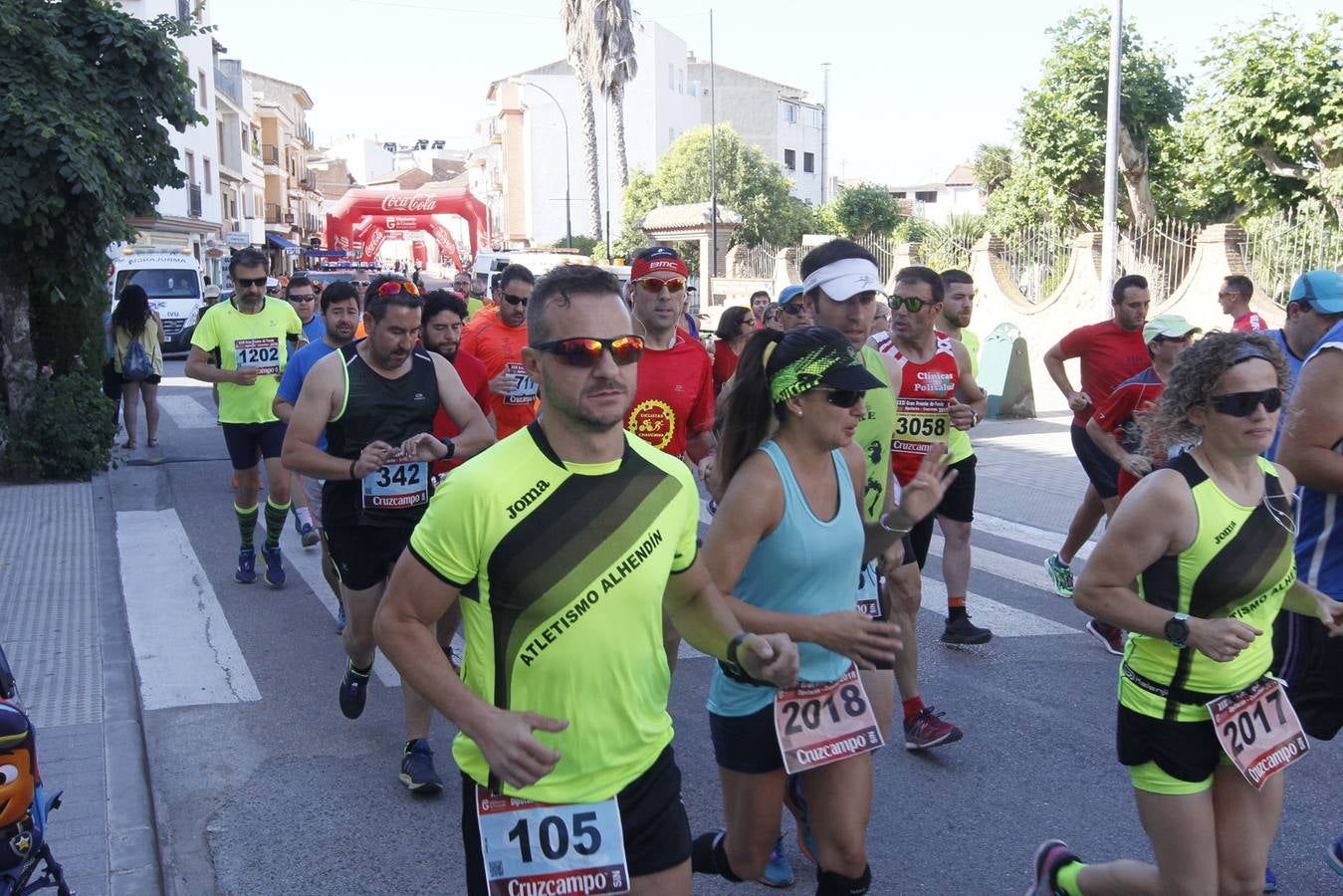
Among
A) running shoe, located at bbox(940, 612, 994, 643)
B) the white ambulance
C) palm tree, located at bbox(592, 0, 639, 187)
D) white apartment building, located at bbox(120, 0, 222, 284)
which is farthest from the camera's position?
palm tree, located at bbox(592, 0, 639, 187)

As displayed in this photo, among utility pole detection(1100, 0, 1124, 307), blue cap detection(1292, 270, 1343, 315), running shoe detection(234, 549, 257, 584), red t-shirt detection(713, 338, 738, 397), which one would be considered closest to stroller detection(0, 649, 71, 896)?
blue cap detection(1292, 270, 1343, 315)

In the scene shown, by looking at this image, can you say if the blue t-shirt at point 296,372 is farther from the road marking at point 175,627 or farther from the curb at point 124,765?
the curb at point 124,765

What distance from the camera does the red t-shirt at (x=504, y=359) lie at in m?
6.64

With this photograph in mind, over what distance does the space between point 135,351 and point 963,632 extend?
10.1m

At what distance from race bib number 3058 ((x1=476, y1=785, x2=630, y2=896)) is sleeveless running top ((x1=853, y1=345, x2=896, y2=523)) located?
234 centimetres

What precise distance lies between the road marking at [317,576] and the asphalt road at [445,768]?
0.13ft

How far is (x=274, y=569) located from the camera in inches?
320

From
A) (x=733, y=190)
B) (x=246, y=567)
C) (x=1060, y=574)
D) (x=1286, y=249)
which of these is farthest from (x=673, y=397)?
(x=733, y=190)

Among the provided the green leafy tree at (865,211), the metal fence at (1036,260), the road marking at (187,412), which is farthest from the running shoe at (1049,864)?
the green leafy tree at (865,211)

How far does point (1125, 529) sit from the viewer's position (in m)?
3.10

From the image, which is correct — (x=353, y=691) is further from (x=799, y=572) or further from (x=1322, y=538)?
(x=1322, y=538)

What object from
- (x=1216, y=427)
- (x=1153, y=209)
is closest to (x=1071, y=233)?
(x=1153, y=209)

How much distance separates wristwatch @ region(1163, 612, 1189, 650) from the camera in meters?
2.99

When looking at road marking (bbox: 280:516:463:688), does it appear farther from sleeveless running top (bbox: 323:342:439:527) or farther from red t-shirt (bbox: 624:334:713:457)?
red t-shirt (bbox: 624:334:713:457)
